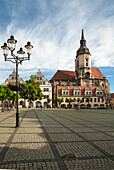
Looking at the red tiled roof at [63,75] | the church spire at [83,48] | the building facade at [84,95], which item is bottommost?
the building facade at [84,95]

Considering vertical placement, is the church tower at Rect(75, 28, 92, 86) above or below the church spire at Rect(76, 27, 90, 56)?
below

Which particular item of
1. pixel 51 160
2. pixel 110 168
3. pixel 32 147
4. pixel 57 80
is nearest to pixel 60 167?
pixel 51 160

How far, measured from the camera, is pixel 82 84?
73.3m

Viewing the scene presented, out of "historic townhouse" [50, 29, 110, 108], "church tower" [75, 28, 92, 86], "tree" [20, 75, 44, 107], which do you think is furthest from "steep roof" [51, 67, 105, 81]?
"tree" [20, 75, 44, 107]

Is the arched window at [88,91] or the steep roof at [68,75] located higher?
the steep roof at [68,75]

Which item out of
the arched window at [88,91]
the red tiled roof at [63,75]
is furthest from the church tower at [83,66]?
the arched window at [88,91]

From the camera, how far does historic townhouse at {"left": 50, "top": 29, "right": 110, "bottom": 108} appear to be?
66469mm

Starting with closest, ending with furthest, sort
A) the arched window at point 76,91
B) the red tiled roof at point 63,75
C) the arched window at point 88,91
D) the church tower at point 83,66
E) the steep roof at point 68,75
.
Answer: the arched window at point 76,91, the arched window at point 88,91, the church tower at point 83,66, the red tiled roof at point 63,75, the steep roof at point 68,75

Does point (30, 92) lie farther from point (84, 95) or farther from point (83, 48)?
point (83, 48)

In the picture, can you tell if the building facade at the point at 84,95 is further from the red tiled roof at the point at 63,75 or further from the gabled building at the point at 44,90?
the red tiled roof at the point at 63,75

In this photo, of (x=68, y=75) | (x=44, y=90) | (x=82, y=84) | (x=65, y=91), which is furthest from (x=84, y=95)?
(x=44, y=90)

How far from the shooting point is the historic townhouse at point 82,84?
6647 centimetres

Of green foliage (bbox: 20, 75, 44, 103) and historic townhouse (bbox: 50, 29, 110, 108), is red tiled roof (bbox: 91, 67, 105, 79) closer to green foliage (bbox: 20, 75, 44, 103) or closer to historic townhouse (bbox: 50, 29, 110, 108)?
historic townhouse (bbox: 50, 29, 110, 108)

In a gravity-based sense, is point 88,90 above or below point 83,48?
below
